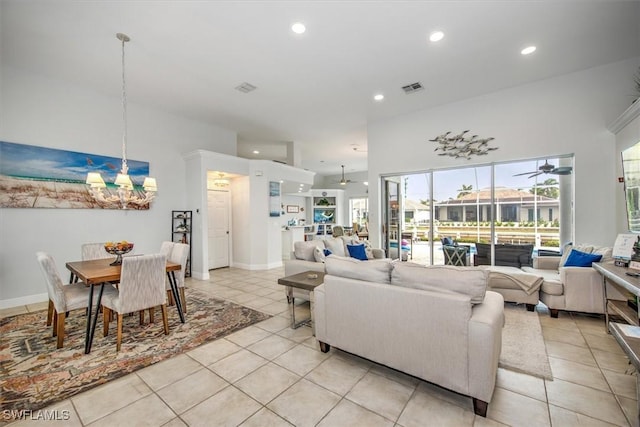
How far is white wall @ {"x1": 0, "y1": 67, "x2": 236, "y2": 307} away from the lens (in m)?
3.94

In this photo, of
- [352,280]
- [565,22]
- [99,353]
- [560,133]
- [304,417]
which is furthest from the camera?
[560,133]

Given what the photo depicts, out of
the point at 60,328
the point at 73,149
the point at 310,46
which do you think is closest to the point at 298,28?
the point at 310,46

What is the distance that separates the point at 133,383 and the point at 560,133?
6.57 metres

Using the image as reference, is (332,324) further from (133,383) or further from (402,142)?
(402,142)

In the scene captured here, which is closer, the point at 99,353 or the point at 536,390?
the point at 536,390

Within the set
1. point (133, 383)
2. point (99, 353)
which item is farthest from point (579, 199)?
point (99, 353)

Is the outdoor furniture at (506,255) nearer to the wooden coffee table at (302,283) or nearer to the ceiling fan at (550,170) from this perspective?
the ceiling fan at (550,170)

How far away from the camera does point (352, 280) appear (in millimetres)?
2355

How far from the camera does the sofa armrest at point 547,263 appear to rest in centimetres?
418

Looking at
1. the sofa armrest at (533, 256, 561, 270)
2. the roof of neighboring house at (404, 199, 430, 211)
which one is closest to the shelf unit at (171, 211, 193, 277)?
the roof of neighboring house at (404, 199, 430, 211)

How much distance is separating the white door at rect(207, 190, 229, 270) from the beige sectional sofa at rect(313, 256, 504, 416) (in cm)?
497

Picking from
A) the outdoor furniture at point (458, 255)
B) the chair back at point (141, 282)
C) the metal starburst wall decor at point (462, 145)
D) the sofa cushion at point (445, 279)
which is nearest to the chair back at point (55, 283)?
the chair back at point (141, 282)

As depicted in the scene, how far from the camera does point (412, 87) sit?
4.66m

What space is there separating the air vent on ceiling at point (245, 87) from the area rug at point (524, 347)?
16.5ft
